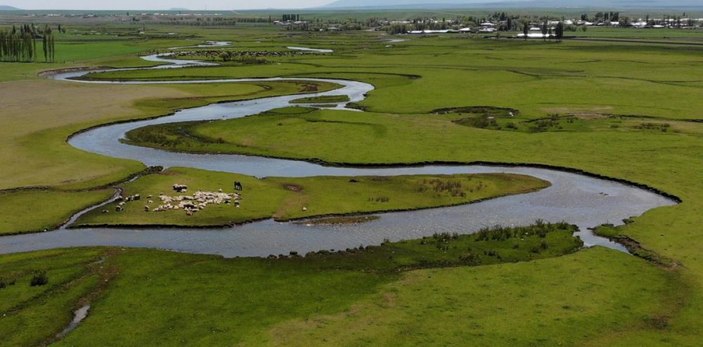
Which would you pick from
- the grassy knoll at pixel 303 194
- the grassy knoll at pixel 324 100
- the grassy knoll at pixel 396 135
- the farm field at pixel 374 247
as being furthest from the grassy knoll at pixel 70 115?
the grassy knoll at pixel 324 100

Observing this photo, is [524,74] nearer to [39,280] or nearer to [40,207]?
[40,207]

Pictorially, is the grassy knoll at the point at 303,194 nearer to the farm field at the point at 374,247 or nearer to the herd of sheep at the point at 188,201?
the farm field at the point at 374,247

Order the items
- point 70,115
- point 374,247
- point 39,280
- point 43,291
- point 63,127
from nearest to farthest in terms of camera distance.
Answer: point 43,291 < point 39,280 < point 374,247 < point 63,127 < point 70,115

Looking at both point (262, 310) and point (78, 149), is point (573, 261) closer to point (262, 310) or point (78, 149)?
point (262, 310)

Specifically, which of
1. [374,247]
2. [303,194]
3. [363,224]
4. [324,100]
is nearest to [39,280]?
[374,247]

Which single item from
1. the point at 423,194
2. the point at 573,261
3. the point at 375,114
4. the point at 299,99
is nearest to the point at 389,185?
the point at 423,194
